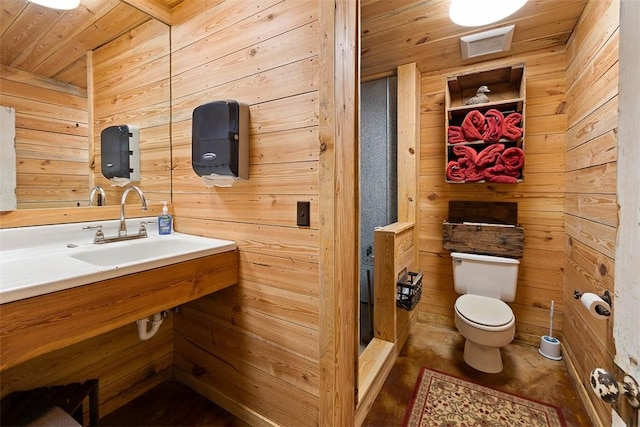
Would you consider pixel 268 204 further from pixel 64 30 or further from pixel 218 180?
pixel 64 30

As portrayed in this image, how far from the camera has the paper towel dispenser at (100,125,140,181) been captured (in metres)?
1.56

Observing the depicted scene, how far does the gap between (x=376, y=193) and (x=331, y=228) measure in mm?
1466

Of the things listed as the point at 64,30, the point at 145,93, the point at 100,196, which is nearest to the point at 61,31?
the point at 64,30

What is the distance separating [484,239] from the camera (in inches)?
84.8

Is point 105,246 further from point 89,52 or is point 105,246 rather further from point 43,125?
point 89,52

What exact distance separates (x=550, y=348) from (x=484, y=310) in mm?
620

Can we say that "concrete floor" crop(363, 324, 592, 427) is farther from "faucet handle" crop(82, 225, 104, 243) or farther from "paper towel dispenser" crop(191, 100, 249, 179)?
"faucet handle" crop(82, 225, 104, 243)

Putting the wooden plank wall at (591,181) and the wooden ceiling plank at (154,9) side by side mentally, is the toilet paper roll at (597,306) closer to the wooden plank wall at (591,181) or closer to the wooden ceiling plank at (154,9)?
the wooden plank wall at (591,181)

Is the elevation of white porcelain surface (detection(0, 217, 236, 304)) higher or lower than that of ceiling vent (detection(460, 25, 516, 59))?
lower

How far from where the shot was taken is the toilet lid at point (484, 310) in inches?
68.7

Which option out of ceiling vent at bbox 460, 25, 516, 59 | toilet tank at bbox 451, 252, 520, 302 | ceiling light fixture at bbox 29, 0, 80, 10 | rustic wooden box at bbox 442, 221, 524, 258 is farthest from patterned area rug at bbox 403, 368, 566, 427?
ceiling light fixture at bbox 29, 0, 80, 10

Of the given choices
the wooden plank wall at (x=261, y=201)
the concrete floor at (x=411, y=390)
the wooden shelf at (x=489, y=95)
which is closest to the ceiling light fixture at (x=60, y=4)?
the wooden plank wall at (x=261, y=201)

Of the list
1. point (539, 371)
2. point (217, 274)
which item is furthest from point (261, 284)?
point (539, 371)

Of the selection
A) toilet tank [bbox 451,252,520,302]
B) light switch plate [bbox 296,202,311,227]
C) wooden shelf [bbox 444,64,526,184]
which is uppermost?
wooden shelf [bbox 444,64,526,184]
